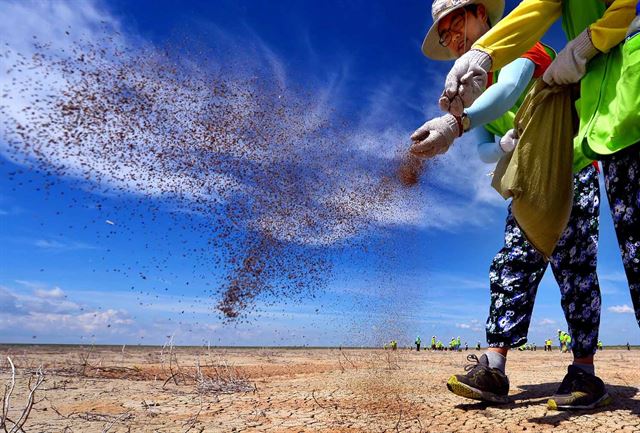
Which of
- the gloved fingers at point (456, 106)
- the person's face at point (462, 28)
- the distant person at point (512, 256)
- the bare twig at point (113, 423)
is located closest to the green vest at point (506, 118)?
the distant person at point (512, 256)

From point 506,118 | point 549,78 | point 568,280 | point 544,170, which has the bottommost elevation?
point 568,280

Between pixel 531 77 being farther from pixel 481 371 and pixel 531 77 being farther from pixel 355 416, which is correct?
pixel 355 416

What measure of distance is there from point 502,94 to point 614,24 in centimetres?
58

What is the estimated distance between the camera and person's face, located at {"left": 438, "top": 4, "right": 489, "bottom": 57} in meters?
2.41

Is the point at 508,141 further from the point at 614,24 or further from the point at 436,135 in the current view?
the point at 614,24

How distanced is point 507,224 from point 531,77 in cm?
81

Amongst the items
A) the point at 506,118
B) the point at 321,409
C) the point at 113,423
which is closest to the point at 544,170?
the point at 506,118

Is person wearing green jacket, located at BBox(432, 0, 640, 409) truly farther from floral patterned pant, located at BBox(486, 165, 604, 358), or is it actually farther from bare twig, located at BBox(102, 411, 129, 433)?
bare twig, located at BBox(102, 411, 129, 433)

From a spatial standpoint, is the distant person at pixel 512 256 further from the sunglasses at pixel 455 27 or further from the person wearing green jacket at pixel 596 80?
the person wearing green jacket at pixel 596 80

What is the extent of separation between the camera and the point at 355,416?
6.91 ft

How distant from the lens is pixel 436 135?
2.03 meters

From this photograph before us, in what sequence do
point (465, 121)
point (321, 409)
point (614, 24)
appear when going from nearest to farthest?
point (614, 24) < point (465, 121) < point (321, 409)

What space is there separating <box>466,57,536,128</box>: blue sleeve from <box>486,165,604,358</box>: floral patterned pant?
23.5 inches

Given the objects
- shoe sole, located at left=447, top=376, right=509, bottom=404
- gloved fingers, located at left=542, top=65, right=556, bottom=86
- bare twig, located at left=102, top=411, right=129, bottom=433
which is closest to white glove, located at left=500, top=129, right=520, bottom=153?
gloved fingers, located at left=542, top=65, right=556, bottom=86
